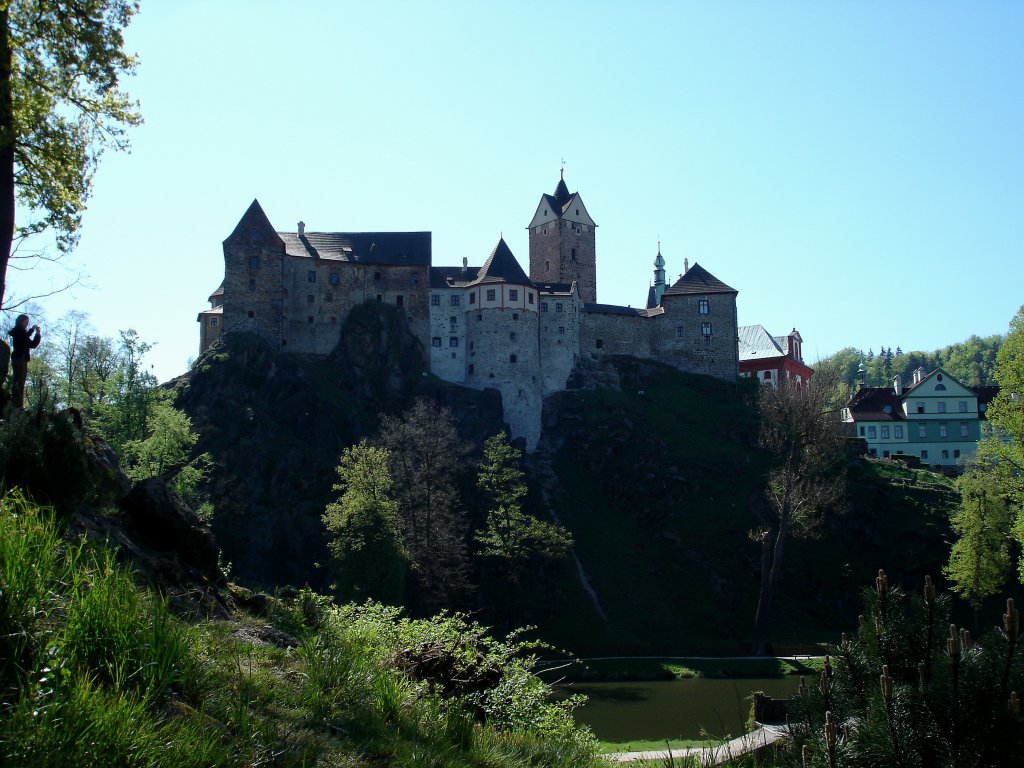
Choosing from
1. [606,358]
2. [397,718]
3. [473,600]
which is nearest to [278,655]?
→ [397,718]

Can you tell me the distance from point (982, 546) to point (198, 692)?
4714 cm

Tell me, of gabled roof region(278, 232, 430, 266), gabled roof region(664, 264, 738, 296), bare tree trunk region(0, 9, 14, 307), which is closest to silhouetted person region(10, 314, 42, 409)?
bare tree trunk region(0, 9, 14, 307)

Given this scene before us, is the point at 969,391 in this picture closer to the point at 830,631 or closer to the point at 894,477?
the point at 894,477

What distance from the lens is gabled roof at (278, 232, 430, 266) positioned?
231 feet

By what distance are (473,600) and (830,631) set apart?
2033cm

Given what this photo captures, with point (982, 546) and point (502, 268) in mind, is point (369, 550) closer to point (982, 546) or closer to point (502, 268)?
point (982, 546)

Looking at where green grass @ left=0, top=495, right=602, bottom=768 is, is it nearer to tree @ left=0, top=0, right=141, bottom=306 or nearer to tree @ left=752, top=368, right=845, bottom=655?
tree @ left=0, top=0, right=141, bottom=306

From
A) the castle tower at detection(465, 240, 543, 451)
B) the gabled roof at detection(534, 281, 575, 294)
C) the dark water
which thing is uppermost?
the gabled roof at detection(534, 281, 575, 294)

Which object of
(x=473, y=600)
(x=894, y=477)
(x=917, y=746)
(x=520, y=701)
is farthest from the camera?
(x=894, y=477)

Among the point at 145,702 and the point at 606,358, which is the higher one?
the point at 606,358

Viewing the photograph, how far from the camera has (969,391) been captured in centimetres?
8719

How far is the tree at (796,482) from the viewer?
46812 millimetres

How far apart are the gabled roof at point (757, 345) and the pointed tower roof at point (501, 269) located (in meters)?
25.6

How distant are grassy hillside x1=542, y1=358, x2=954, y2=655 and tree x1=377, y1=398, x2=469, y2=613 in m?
6.89
